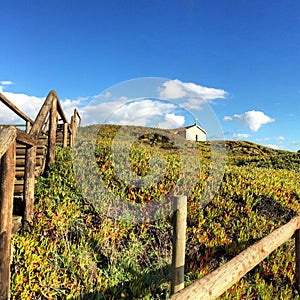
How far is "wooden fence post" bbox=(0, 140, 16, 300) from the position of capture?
10.8 feet

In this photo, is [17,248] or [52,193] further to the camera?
[52,193]

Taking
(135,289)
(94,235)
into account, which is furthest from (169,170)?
(135,289)

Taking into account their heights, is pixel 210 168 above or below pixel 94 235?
above

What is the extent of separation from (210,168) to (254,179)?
111 cm

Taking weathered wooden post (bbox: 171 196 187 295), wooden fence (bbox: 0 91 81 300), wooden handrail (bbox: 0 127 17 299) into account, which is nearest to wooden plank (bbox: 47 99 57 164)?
wooden fence (bbox: 0 91 81 300)

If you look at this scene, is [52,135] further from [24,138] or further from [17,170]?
[24,138]

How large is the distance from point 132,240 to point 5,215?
84.7 inches

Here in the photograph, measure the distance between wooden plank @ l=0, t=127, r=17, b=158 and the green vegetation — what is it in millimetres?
1629

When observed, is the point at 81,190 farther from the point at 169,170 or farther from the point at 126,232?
the point at 169,170

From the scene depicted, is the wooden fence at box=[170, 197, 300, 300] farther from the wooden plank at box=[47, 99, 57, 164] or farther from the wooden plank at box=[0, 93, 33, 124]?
the wooden plank at box=[0, 93, 33, 124]

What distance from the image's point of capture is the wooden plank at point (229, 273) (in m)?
2.57

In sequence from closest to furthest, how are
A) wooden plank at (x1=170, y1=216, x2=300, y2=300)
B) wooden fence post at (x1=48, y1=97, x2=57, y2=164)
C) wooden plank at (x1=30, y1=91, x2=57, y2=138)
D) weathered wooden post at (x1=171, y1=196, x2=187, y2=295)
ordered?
wooden plank at (x1=170, y1=216, x2=300, y2=300) < weathered wooden post at (x1=171, y1=196, x2=187, y2=295) < wooden plank at (x1=30, y1=91, x2=57, y2=138) < wooden fence post at (x1=48, y1=97, x2=57, y2=164)

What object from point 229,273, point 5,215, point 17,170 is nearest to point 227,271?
point 229,273

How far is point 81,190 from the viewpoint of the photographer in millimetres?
5828
